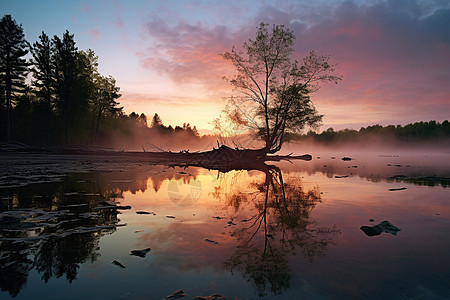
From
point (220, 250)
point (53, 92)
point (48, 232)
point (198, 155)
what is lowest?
point (220, 250)

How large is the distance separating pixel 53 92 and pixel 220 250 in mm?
53358

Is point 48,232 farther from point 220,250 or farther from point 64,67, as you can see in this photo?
point 64,67

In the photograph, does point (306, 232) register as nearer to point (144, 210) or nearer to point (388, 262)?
point (388, 262)

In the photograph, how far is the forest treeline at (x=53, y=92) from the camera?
38372mm

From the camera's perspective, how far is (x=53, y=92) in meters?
43.8

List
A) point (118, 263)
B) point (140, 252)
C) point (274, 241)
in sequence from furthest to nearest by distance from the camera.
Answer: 1. point (274, 241)
2. point (140, 252)
3. point (118, 263)

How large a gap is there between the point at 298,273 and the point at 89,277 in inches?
112

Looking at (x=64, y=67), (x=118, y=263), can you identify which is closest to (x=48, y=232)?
(x=118, y=263)

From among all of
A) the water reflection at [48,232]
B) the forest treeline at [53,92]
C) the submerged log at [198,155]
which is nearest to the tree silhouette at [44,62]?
the forest treeline at [53,92]

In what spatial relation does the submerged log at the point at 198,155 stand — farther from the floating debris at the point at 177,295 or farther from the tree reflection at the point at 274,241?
the floating debris at the point at 177,295

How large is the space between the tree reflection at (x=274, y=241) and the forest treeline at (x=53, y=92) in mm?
44665

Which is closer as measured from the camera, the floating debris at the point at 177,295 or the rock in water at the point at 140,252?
the floating debris at the point at 177,295

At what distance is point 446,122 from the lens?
7023 inches

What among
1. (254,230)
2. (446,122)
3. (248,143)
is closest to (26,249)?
(254,230)
